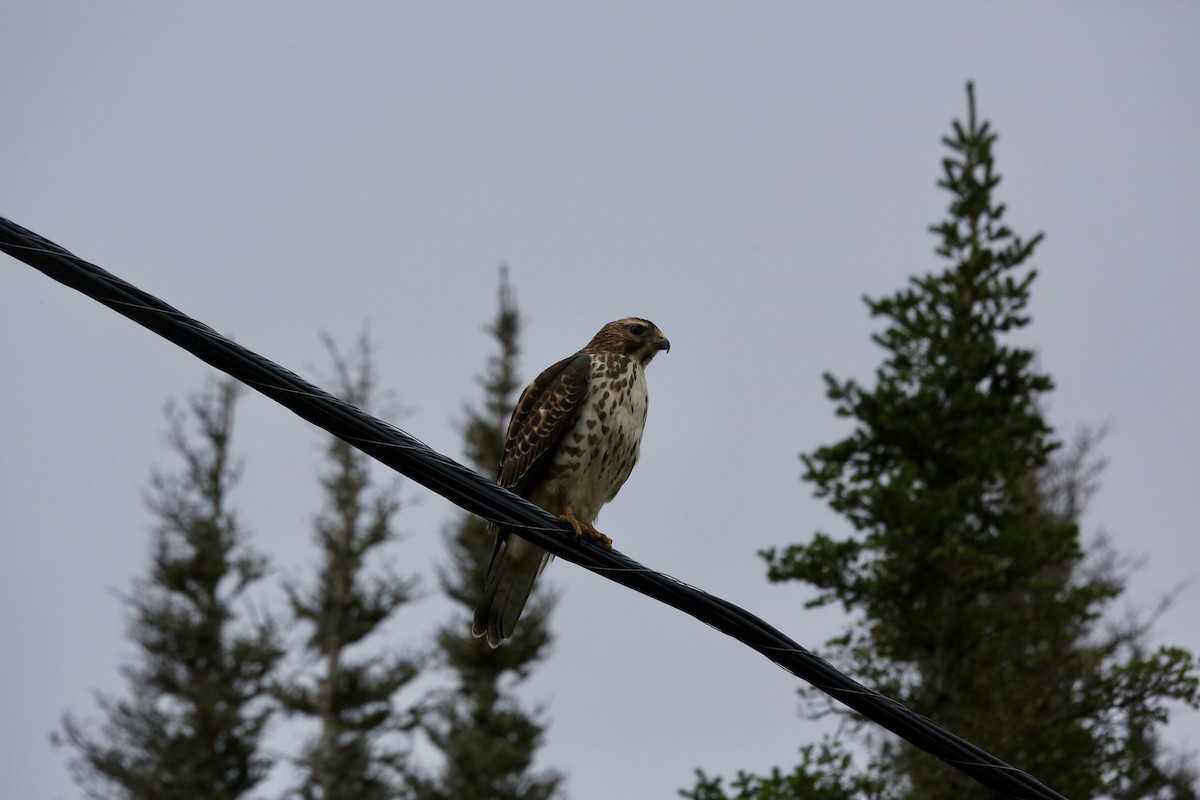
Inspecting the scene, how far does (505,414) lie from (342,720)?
18.2 ft

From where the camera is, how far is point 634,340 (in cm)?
747

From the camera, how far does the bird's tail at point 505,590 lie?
23.1 feet

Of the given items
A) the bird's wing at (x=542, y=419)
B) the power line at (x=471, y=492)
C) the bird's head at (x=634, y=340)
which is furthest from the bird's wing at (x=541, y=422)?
the power line at (x=471, y=492)

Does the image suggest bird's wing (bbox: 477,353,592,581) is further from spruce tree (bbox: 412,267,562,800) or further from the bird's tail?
spruce tree (bbox: 412,267,562,800)

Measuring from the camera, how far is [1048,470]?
2228 cm

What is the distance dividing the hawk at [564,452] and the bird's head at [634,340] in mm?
148

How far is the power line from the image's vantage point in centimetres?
421

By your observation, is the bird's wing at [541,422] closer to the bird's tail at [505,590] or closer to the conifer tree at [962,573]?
the bird's tail at [505,590]

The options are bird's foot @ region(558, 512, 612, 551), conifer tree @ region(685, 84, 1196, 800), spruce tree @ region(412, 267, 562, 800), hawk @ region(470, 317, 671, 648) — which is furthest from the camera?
spruce tree @ region(412, 267, 562, 800)

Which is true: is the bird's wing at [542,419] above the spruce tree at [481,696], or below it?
below

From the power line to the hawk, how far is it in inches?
92.2

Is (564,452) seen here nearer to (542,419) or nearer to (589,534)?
(542,419)

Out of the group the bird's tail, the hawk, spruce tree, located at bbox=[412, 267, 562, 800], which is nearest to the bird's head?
the hawk

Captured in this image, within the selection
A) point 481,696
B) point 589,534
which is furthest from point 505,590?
point 481,696
